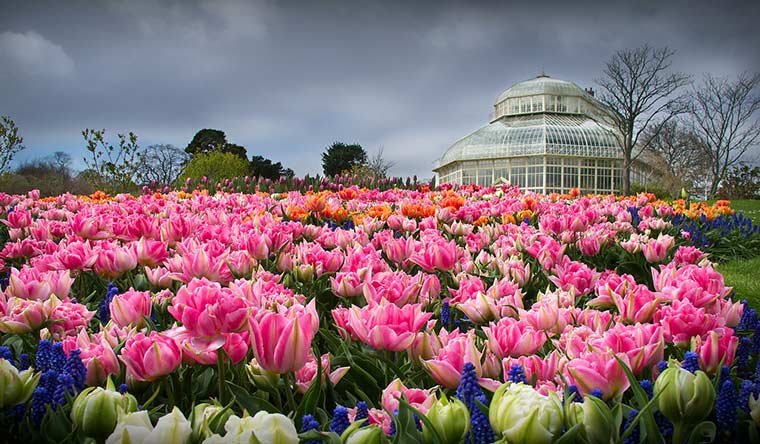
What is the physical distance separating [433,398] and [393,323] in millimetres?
357

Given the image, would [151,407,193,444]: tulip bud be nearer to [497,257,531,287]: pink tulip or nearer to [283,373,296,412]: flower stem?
[283,373,296,412]: flower stem

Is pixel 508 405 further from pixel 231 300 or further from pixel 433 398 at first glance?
pixel 231 300

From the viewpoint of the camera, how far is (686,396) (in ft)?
3.44

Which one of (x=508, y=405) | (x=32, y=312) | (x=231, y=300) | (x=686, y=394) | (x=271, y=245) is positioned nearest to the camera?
(x=508, y=405)

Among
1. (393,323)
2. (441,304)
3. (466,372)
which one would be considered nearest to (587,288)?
(441,304)

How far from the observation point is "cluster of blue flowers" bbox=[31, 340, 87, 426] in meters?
1.17

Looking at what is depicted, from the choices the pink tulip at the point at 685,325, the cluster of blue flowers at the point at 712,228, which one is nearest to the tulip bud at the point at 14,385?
the pink tulip at the point at 685,325

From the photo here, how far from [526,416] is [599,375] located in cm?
37

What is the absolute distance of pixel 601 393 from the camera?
3.83 ft

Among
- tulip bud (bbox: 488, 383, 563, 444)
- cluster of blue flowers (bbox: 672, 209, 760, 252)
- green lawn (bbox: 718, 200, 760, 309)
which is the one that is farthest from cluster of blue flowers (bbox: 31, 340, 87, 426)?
cluster of blue flowers (bbox: 672, 209, 760, 252)

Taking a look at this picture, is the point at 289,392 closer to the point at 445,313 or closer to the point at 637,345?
the point at 637,345

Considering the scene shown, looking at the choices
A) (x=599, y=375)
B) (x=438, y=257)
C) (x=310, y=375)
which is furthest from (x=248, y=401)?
(x=438, y=257)

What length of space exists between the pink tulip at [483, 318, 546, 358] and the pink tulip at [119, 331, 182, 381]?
0.80m

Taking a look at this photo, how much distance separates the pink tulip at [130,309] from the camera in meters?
1.66
